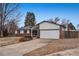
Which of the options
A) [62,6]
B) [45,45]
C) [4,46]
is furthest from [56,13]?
[4,46]

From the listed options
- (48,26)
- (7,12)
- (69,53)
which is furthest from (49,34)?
(7,12)

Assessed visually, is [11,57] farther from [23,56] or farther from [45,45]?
[45,45]

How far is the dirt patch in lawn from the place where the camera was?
24.5 feet

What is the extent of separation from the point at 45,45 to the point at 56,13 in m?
0.72

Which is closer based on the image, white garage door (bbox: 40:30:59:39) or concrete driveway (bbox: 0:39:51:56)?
concrete driveway (bbox: 0:39:51:56)

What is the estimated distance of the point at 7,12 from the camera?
296 inches

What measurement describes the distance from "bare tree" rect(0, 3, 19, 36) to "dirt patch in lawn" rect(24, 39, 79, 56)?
0.84 meters

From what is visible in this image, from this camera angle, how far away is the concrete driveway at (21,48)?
7.49 m

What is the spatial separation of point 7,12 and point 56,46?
1.27 meters

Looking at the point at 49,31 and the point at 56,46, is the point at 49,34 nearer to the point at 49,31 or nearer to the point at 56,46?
the point at 49,31

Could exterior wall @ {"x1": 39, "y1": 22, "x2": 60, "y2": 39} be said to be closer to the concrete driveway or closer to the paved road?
the concrete driveway

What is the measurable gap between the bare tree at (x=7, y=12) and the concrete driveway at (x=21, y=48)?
0.44m

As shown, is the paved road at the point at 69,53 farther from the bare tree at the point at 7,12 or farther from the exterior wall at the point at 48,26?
the bare tree at the point at 7,12

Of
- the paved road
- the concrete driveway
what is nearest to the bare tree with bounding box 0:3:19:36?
the concrete driveway
